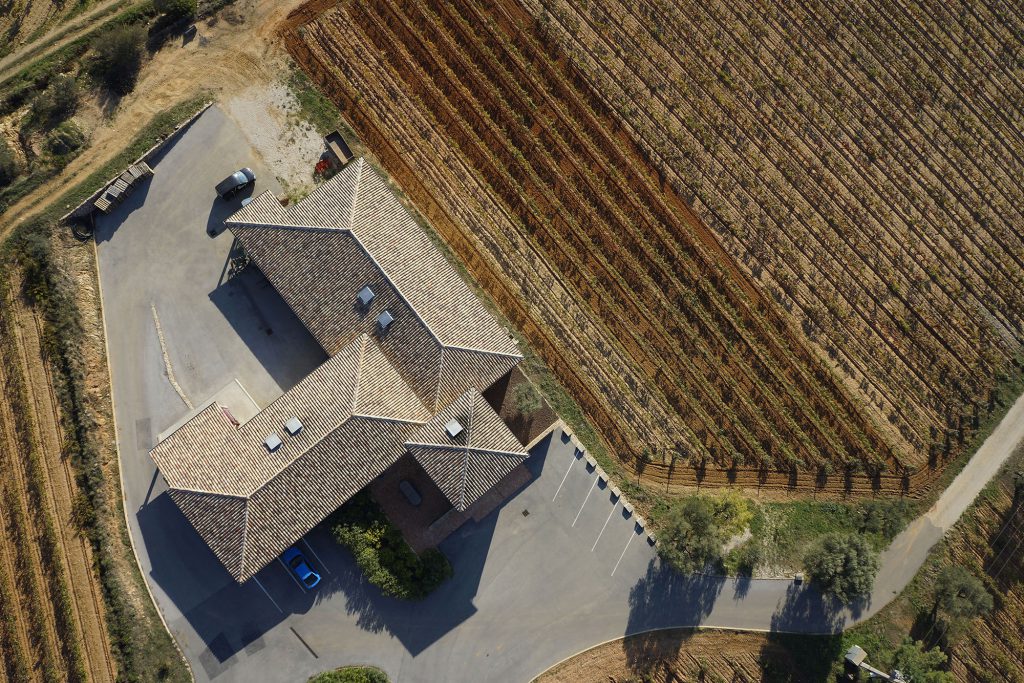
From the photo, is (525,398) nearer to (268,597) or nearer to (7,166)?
(268,597)

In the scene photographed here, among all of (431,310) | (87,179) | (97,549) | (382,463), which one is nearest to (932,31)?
(431,310)

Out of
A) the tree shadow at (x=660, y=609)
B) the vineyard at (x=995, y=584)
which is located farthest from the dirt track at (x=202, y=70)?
the vineyard at (x=995, y=584)

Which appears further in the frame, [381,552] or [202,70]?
[202,70]

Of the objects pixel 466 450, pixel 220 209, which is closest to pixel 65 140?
pixel 220 209

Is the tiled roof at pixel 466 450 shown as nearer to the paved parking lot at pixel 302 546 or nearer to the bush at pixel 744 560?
the paved parking lot at pixel 302 546

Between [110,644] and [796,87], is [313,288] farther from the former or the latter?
[796,87]
